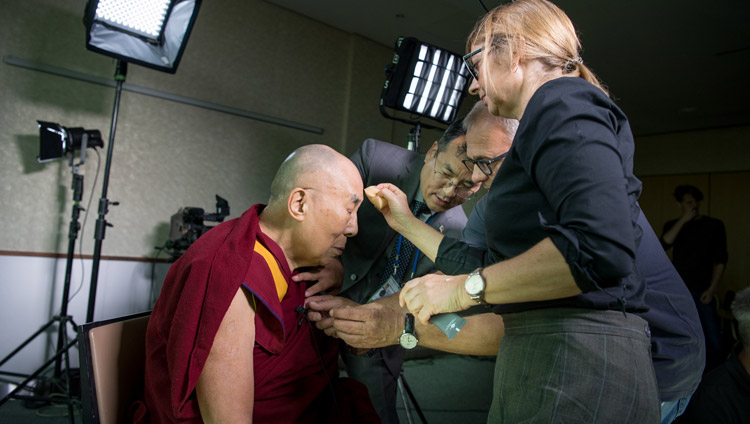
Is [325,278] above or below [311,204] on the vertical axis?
below

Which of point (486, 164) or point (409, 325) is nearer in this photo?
point (409, 325)

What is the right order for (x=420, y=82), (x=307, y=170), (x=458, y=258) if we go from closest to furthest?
(x=458, y=258)
(x=307, y=170)
(x=420, y=82)

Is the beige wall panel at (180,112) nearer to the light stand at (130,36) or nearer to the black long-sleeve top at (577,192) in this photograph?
the light stand at (130,36)

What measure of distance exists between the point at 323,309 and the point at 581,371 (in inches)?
35.3

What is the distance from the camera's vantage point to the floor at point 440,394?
2.81 meters

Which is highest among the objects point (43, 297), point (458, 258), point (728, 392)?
point (458, 258)

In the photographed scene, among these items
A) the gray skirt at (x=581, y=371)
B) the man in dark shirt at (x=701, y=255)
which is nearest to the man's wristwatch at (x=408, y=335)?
the gray skirt at (x=581, y=371)

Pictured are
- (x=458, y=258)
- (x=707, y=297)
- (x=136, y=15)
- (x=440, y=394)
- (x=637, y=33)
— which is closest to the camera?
(x=458, y=258)

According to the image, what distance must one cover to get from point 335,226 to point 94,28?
7.23 ft

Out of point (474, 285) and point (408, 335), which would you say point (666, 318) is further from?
point (408, 335)

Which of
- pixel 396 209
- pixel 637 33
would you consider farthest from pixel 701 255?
pixel 396 209

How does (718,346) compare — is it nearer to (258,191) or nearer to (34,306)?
(258,191)

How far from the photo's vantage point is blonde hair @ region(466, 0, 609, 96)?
985mm

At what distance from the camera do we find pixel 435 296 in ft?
3.16
